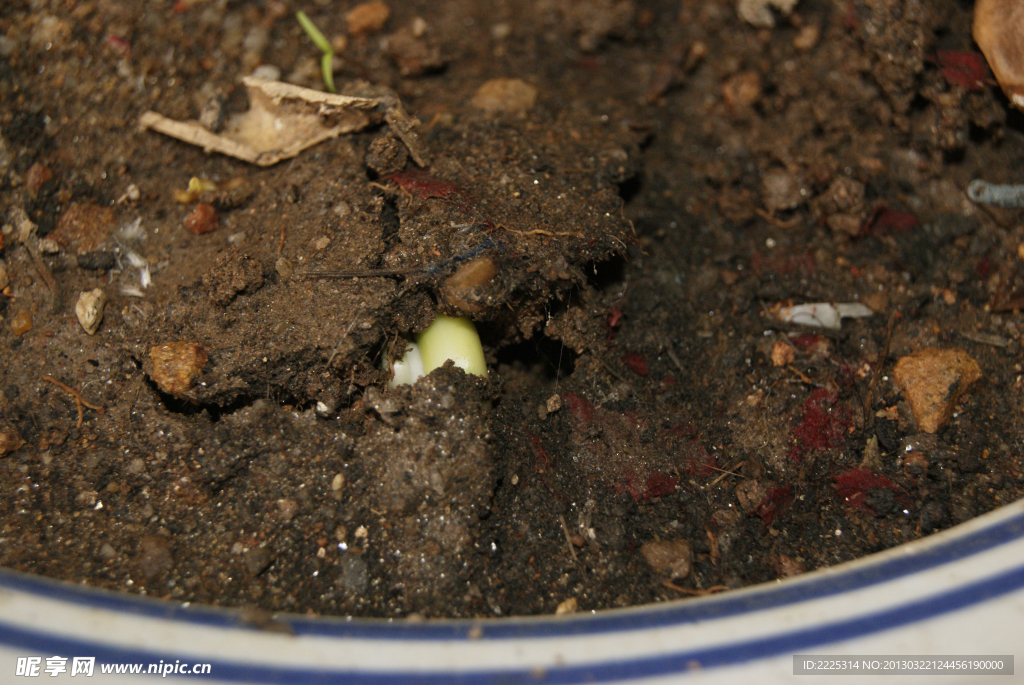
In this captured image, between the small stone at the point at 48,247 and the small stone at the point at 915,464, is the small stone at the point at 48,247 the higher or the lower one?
the higher one

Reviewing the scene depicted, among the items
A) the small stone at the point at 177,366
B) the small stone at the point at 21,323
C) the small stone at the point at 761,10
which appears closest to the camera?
the small stone at the point at 177,366

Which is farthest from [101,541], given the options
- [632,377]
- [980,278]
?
[980,278]

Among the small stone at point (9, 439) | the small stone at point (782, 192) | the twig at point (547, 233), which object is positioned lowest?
the small stone at point (9, 439)

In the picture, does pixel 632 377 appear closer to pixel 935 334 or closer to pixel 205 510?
pixel 935 334

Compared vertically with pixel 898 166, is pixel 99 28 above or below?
above

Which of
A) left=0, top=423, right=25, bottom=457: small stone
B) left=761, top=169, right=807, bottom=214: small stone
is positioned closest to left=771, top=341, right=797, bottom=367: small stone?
left=761, top=169, right=807, bottom=214: small stone

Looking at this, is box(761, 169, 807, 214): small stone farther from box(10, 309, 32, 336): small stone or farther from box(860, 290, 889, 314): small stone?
box(10, 309, 32, 336): small stone

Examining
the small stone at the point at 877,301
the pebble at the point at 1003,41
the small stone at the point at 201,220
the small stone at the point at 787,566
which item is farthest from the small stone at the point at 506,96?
the small stone at the point at 787,566

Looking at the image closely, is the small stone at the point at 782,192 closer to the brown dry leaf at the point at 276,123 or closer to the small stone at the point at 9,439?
the brown dry leaf at the point at 276,123

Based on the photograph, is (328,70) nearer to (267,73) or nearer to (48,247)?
(267,73)
